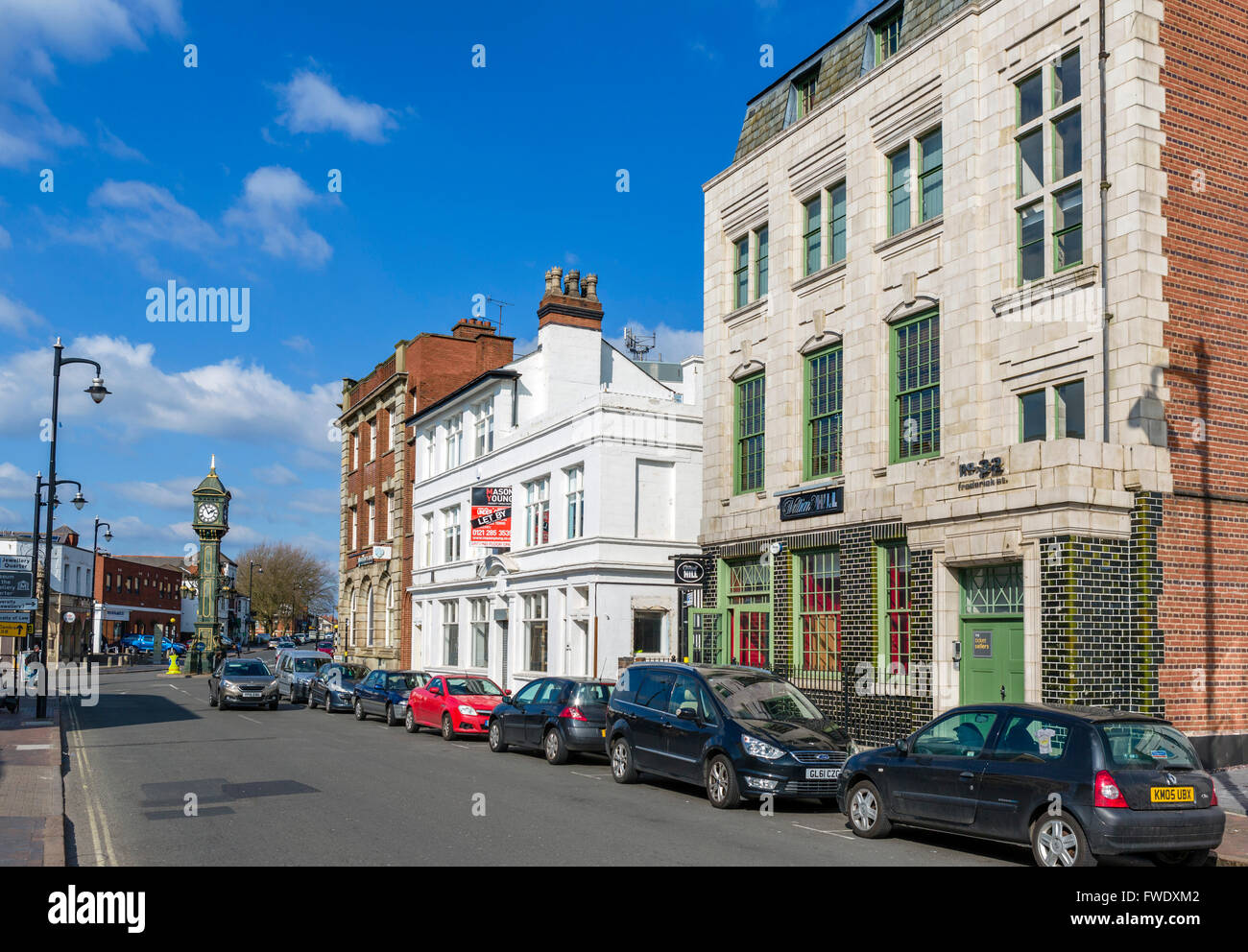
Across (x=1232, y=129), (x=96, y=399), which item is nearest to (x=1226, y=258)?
(x=1232, y=129)

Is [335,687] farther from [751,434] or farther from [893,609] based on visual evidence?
[893,609]

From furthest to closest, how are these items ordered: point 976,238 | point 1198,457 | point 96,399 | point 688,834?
point 96,399, point 976,238, point 1198,457, point 688,834

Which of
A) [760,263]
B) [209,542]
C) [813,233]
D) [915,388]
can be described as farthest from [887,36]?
[209,542]

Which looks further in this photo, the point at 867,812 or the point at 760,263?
the point at 760,263

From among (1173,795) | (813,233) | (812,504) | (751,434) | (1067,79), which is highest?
(1067,79)

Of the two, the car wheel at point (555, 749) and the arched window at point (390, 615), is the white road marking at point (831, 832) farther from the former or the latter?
the arched window at point (390, 615)

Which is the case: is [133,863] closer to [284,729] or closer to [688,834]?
[688,834]

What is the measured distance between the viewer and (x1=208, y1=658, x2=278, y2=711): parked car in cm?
3189

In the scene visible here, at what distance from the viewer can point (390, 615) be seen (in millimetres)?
48281

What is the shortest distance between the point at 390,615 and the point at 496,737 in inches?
1098

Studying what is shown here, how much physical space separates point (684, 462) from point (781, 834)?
19.2 meters

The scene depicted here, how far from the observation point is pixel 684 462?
30625 millimetres

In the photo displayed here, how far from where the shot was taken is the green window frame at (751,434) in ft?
78.6

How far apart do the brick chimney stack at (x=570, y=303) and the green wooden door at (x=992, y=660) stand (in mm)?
20973
